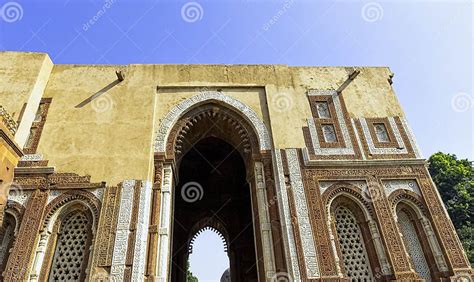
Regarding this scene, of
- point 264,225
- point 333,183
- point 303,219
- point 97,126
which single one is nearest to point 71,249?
point 97,126

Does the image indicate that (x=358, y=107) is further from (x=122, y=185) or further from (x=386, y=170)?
(x=122, y=185)

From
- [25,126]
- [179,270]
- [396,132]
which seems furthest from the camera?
[179,270]

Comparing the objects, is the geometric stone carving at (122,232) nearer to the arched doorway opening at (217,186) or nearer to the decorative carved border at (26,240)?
the arched doorway opening at (217,186)

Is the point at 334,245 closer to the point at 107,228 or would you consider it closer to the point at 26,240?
the point at 107,228

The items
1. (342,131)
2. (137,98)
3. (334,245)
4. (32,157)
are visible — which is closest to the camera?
(334,245)

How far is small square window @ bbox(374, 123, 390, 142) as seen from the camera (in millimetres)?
7996

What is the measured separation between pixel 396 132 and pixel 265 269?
4560 millimetres

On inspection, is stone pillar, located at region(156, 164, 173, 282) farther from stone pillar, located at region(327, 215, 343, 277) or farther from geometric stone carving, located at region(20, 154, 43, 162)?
stone pillar, located at region(327, 215, 343, 277)

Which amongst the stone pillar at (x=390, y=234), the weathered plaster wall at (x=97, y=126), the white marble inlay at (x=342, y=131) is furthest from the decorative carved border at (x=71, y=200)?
the stone pillar at (x=390, y=234)

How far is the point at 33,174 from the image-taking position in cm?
688

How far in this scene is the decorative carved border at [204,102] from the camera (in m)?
7.64

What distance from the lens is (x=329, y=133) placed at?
26.2 feet

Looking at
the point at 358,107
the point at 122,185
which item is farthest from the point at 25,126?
the point at 358,107

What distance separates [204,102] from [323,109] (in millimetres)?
2963
